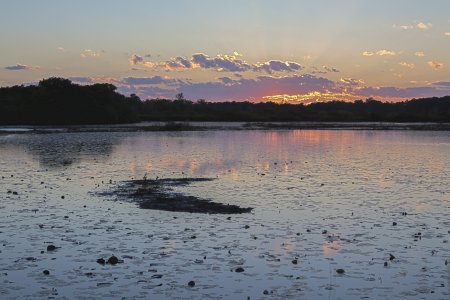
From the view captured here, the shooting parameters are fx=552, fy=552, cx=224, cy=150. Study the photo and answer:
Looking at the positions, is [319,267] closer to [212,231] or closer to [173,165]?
[212,231]

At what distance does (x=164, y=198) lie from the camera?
27984mm

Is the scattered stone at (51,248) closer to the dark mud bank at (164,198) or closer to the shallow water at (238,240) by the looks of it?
the shallow water at (238,240)

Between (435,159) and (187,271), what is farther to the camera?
(435,159)

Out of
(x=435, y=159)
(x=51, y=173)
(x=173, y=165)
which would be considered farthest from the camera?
(x=435, y=159)

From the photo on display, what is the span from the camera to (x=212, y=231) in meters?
20.2

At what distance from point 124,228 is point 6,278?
22.0 feet

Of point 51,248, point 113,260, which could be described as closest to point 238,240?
point 113,260

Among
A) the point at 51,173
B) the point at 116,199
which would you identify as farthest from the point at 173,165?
the point at 116,199

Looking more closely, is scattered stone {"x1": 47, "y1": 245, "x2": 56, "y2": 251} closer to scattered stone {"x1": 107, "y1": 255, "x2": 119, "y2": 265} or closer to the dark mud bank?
scattered stone {"x1": 107, "y1": 255, "x2": 119, "y2": 265}

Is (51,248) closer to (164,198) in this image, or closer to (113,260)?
(113,260)

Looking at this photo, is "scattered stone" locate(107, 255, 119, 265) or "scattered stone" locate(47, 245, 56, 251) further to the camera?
"scattered stone" locate(47, 245, 56, 251)

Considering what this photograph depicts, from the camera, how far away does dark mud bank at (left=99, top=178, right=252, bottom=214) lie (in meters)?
24.9

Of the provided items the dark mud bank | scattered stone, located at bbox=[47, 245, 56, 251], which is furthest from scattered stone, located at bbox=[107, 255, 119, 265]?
the dark mud bank

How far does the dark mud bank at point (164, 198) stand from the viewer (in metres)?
24.9
